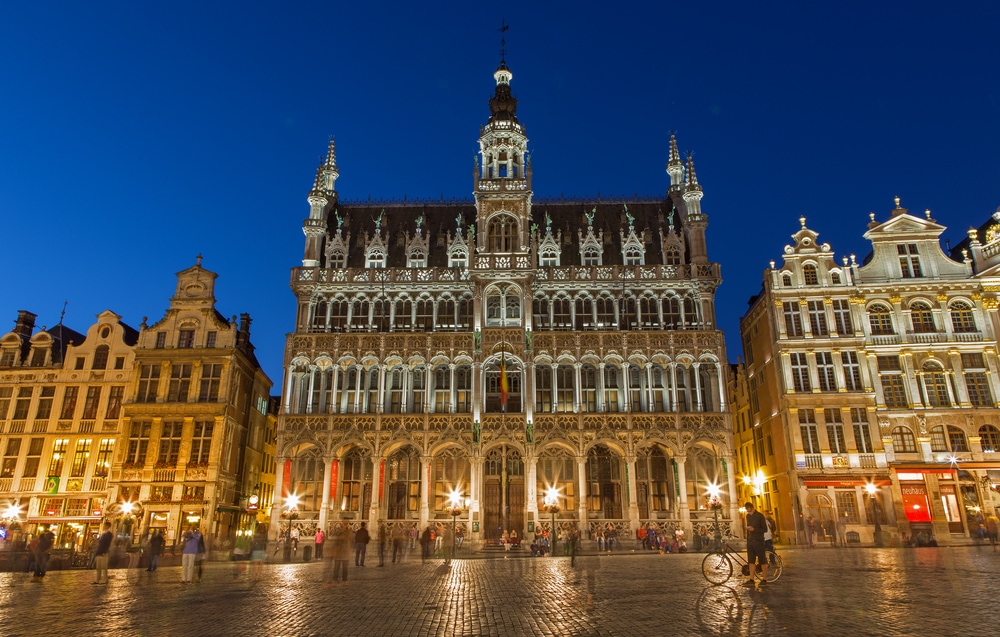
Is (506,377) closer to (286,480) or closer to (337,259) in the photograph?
(286,480)

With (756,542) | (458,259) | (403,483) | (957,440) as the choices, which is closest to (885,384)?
(957,440)

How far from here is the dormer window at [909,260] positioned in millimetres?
51250

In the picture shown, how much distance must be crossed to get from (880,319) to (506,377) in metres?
27.9

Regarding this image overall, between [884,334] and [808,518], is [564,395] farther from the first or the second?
[884,334]

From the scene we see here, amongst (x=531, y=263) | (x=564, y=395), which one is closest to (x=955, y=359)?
(x=564, y=395)

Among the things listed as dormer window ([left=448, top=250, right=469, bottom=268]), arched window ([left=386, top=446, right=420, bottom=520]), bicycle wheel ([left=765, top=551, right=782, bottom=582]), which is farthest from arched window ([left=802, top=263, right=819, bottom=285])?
bicycle wheel ([left=765, top=551, right=782, bottom=582])

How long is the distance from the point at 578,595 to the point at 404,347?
113 feet

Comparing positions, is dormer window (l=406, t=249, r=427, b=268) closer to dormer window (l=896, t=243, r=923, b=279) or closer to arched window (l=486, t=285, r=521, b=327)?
arched window (l=486, t=285, r=521, b=327)

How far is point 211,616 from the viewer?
1525cm

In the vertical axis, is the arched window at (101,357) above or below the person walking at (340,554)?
→ above

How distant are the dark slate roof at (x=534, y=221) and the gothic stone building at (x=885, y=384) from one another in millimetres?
11472

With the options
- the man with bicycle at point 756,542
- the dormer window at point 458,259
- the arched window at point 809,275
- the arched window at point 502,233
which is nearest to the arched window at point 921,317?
the arched window at point 809,275

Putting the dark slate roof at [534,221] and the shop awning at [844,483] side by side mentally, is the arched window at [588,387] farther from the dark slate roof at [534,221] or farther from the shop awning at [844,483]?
the shop awning at [844,483]

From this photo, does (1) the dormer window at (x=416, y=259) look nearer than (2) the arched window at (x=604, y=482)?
Answer: No
